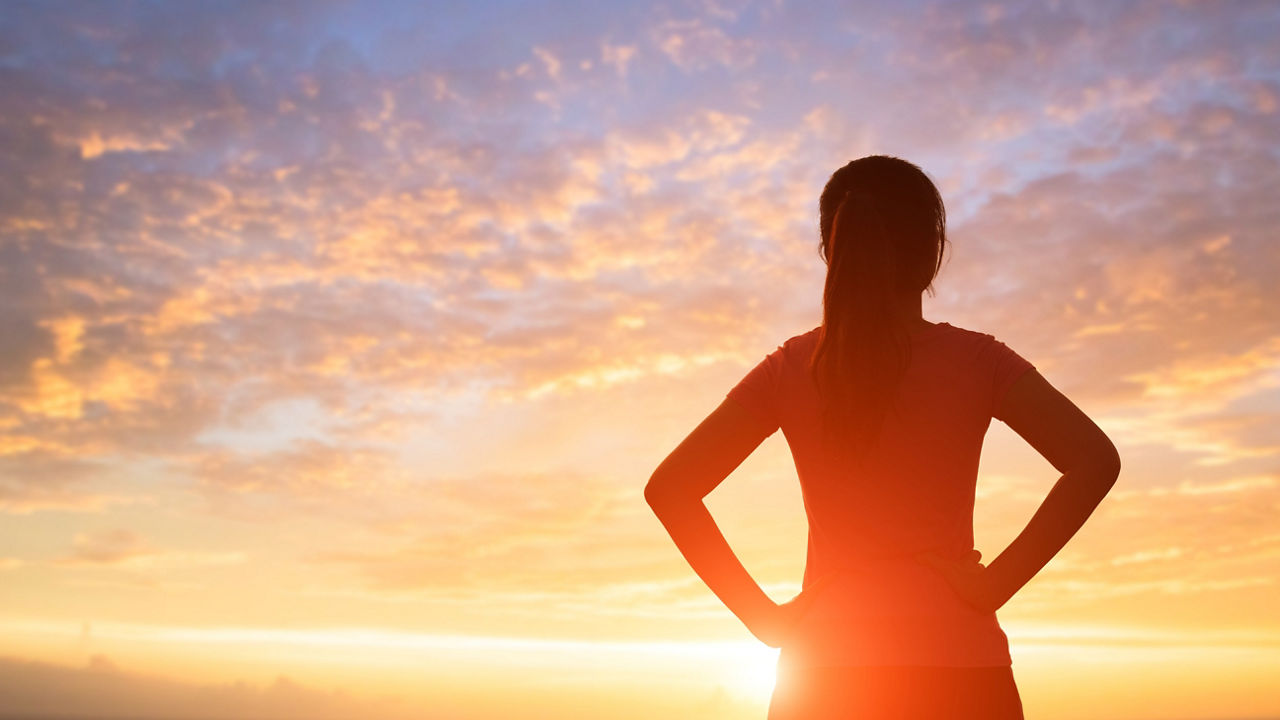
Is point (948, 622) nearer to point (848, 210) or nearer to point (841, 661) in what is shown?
point (841, 661)

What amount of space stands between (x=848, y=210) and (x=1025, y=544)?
1.65 m

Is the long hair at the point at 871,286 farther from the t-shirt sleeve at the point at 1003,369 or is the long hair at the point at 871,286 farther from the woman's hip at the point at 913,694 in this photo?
the woman's hip at the point at 913,694

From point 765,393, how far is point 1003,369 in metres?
1.04

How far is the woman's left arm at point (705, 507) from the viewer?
518cm

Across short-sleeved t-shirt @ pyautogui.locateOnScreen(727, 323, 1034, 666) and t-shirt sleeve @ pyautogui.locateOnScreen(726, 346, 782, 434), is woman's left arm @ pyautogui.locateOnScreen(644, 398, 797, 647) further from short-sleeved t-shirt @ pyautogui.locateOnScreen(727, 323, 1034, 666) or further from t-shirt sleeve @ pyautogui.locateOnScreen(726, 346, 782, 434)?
short-sleeved t-shirt @ pyautogui.locateOnScreen(727, 323, 1034, 666)

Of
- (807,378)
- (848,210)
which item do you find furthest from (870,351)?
(848,210)

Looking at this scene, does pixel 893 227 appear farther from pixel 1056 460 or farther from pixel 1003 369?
pixel 1056 460

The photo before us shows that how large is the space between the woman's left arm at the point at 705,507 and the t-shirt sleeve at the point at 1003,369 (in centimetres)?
101

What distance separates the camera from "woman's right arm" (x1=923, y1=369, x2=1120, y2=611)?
15.6 ft

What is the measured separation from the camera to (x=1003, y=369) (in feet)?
15.6

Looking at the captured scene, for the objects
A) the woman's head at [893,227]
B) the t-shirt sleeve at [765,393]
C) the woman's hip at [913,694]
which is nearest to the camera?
the woman's hip at [913,694]

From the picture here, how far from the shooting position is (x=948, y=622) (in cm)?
456

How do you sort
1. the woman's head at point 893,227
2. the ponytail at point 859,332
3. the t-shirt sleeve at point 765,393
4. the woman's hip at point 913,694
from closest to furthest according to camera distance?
the woman's hip at point 913,694 < the ponytail at point 859,332 < the woman's head at point 893,227 < the t-shirt sleeve at point 765,393

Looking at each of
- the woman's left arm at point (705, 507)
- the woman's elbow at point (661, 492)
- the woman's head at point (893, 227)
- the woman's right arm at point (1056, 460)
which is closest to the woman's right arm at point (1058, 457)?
the woman's right arm at point (1056, 460)
